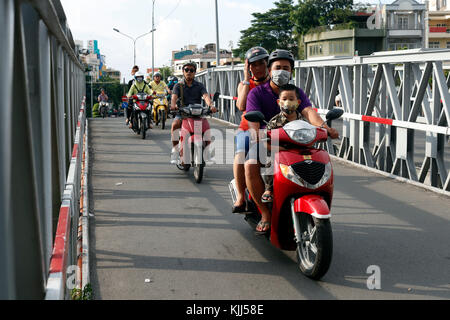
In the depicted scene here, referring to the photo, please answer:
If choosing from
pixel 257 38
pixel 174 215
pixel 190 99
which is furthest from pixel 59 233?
pixel 257 38

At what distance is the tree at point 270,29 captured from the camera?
3620 inches

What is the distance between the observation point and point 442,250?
550 centimetres

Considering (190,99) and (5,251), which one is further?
(190,99)

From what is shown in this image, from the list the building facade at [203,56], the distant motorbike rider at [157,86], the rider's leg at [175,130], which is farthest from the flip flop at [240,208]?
the building facade at [203,56]

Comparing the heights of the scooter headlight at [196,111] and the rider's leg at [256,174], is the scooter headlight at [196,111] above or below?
above

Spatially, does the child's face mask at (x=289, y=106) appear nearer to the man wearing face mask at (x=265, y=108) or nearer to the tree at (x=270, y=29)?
the man wearing face mask at (x=265, y=108)

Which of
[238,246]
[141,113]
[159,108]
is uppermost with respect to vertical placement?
[159,108]

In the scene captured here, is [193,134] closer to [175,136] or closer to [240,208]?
[175,136]

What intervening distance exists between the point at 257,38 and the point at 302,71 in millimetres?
79990

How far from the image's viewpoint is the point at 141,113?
15922mm

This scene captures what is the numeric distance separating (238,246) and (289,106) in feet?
4.40

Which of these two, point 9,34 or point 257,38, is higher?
point 257,38

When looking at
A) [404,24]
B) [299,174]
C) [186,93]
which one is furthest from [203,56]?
[299,174]
